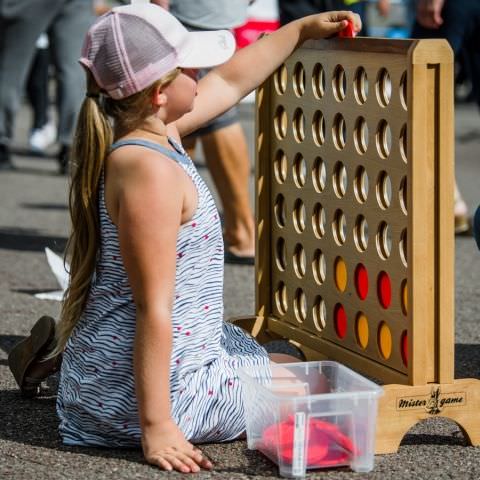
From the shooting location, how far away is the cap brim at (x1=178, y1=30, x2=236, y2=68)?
3.21 metres

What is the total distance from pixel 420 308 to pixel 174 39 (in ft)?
2.77

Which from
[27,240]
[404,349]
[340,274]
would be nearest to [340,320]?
[340,274]

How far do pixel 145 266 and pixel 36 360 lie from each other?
0.79 m

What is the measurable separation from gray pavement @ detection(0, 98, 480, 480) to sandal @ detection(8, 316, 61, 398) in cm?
5

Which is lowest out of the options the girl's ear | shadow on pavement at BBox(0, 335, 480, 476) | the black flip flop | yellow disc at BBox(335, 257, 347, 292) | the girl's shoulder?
the black flip flop

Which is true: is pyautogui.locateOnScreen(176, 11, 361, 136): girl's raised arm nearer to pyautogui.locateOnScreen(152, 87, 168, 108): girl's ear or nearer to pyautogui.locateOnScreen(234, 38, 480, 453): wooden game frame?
pyautogui.locateOnScreen(234, 38, 480, 453): wooden game frame

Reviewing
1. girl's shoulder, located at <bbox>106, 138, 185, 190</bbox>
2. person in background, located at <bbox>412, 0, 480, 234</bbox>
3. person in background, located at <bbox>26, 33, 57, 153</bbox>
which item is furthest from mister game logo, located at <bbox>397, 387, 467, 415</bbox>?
person in background, located at <bbox>26, 33, 57, 153</bbox>

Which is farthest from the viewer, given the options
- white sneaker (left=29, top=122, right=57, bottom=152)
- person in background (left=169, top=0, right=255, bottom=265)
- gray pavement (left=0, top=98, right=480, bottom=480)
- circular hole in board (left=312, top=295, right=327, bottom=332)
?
white sneaker (left=29, top=122, right=57, bottom=152)

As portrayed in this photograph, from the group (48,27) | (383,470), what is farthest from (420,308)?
(48,27)

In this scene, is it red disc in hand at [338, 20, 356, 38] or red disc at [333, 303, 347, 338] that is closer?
red disc in hand at [338, 20, 356, 38]

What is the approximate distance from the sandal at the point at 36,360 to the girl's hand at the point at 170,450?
25.3 inches

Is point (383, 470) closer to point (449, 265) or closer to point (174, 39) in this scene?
point (449, 265)

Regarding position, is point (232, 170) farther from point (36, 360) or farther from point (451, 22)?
point (36, 360)

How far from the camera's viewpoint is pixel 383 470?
3168 millimetres
